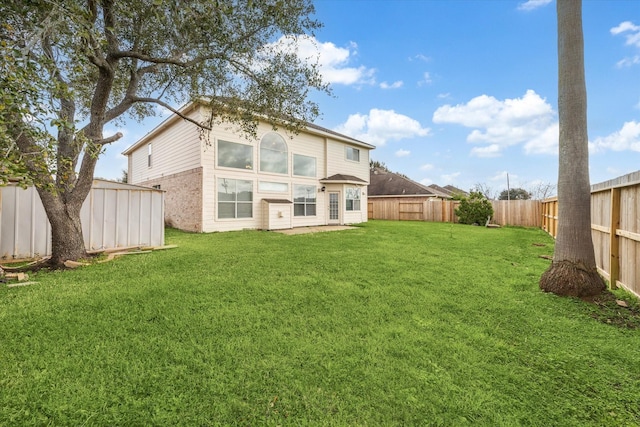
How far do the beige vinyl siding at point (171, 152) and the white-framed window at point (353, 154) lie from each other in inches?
379

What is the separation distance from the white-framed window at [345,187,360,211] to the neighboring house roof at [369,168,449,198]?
301 inches

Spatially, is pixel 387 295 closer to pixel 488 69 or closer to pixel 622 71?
pixel 622 71

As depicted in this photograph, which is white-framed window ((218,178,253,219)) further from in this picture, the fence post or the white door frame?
the fence post

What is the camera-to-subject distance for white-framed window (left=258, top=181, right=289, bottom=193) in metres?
13.8

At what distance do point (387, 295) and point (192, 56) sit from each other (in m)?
7.61

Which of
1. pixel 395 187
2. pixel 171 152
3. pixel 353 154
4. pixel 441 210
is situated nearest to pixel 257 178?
pixel 171 152

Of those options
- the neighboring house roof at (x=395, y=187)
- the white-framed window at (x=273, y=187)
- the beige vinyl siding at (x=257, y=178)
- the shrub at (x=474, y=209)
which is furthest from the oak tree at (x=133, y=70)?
the neighboring house roof at (x=395, y=187)

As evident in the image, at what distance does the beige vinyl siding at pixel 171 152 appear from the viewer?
497 inches

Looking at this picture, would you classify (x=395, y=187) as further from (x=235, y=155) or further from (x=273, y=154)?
(x=235, y=155)

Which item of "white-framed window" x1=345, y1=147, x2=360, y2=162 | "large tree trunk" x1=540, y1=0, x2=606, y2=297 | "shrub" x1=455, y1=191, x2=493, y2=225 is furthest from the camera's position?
"white-framed window" x1=345, y1=147, x2=360, y2=162

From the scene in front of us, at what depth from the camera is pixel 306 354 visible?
8.69 feet

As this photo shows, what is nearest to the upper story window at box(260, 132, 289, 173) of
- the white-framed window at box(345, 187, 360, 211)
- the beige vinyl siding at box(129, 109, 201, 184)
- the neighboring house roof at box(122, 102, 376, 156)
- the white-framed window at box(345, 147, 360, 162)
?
the neighboring house roof at box(122, 102, 376, 156)

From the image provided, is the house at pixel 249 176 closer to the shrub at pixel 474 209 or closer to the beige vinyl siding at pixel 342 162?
the beige vinyl siding at pixel 342 162

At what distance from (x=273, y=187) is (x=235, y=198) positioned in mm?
2158
